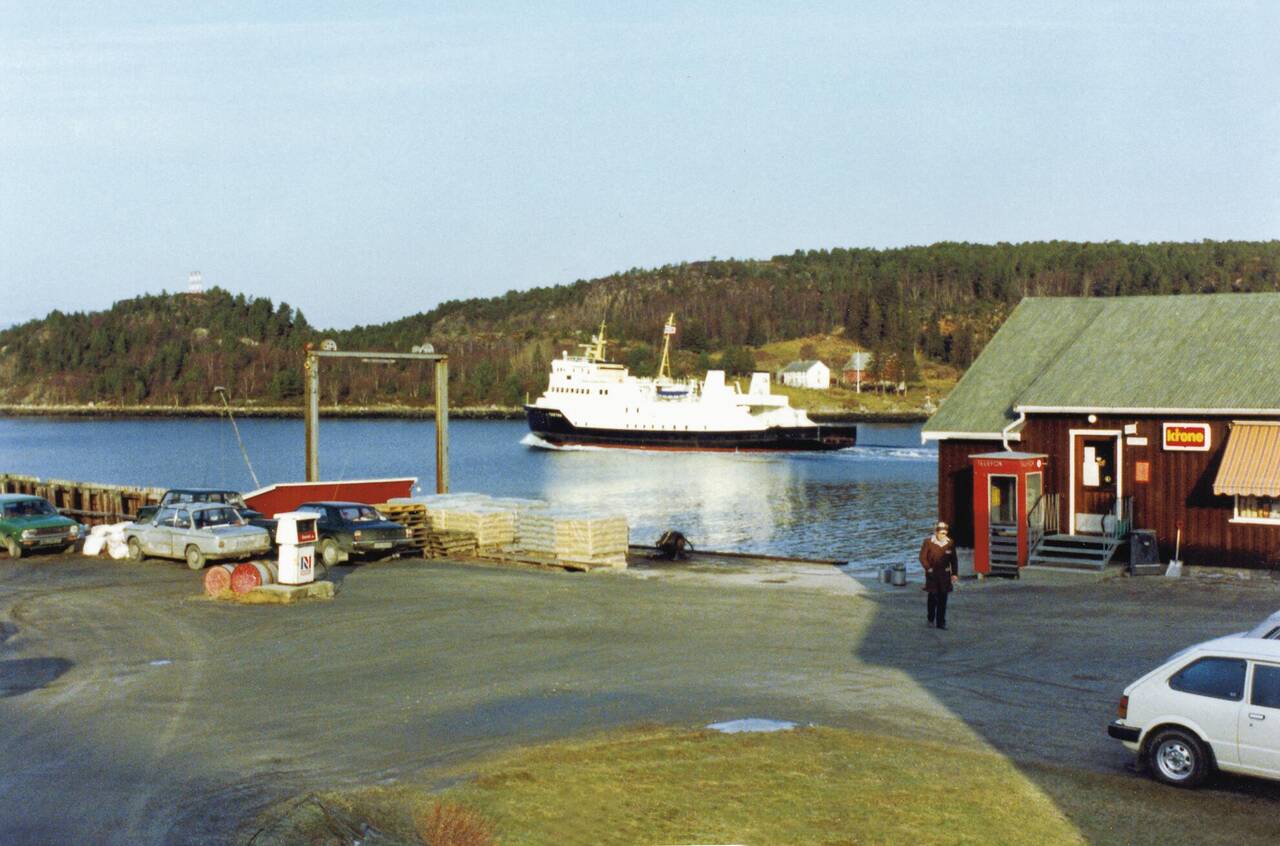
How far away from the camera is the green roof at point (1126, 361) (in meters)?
26.0

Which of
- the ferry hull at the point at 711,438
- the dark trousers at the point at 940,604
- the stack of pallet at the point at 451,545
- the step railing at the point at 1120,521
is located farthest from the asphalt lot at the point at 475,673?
the ferry hull at the point at 711,438

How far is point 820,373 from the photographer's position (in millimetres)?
199250

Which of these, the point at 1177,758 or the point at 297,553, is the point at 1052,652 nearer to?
the point at 1177,758

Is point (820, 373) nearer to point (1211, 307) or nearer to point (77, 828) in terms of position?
point (1211, 307)

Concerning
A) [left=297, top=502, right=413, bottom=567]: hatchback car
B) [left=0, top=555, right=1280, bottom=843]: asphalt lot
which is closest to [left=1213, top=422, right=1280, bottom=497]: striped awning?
[left=0, top=555, right=1280, bottom=843]: asphalt lot

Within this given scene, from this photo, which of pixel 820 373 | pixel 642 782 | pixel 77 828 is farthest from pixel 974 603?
pixel 820 373

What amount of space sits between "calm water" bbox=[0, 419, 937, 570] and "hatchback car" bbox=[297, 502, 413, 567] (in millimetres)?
12281

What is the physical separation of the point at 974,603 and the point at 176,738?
14535 millimetres

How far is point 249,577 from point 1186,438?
62.5ft

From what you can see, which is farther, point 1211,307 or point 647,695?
Result: point 1211,307

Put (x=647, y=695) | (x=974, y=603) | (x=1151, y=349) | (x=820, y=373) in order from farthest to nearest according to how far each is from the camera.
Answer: (x=820, y=373) → (x=1151, y=349) → (x=974, y=603) → (x=647, y=695)

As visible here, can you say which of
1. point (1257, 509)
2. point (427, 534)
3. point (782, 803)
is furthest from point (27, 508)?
point (1257, 509)

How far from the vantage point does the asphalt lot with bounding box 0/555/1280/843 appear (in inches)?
471

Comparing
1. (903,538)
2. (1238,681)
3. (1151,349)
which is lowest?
(903,538)
